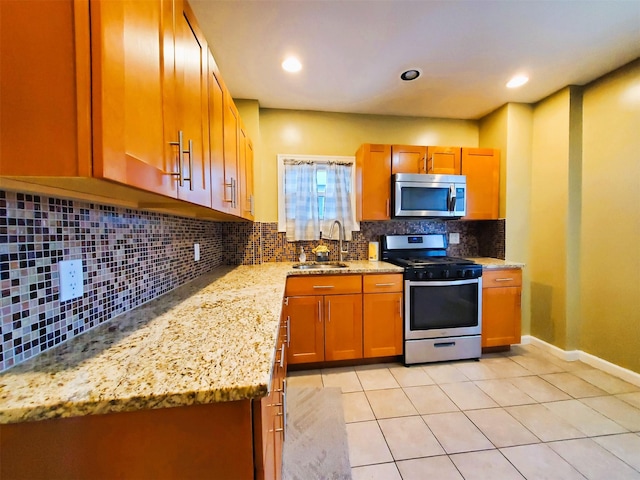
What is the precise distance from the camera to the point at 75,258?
2.76ft

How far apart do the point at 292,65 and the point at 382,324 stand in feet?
7.61

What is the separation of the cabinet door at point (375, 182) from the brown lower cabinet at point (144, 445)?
7.18 feet

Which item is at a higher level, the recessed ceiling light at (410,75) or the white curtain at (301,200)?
the recessed ceiling light at (410,75)

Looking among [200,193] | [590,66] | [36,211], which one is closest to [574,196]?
[590,66]

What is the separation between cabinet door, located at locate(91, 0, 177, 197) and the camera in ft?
1.64

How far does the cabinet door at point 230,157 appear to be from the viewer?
1.46 m

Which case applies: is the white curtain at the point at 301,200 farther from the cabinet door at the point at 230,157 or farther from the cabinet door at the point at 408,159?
the cabinet door at the point at 230,157

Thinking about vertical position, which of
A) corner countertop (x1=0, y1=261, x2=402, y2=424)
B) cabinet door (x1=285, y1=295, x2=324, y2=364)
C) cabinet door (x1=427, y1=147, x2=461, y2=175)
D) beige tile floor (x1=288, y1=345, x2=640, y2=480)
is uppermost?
cabinet door (x1=427, y1=147, x2=461, y2=175)

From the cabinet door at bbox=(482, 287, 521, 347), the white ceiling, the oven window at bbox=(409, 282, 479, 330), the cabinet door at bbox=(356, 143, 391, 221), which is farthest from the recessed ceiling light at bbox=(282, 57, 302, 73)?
the cabinet door at bbox=(482, 287, 521, 347)

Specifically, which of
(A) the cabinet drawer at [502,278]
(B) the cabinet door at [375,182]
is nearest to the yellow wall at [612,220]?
(A) the cabinet drawer at [502,278]

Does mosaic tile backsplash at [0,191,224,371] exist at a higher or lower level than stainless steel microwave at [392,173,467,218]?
lower

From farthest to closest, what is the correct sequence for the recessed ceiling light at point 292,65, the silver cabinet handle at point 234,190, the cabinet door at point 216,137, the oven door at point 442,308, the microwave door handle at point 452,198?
the microwave door handle at point 452,198
the oven door at point 442,308
the recessed ceiling light at point 292,65
the silver cabinet handle at point 234,190
the cabinet door at point 216,137

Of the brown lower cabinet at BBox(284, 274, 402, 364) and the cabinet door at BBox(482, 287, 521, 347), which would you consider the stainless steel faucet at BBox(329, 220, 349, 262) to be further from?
the cabinet door at BBox(482, 287, 521, 347)

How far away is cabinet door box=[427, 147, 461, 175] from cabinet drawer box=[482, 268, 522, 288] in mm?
1088
